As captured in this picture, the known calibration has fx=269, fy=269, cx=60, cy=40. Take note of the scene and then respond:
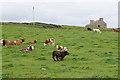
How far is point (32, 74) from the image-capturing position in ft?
49.1

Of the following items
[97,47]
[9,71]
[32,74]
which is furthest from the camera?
[97,47]

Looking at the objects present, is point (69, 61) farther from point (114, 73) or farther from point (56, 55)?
point (114, 73)

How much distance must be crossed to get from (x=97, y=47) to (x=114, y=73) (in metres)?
13.0

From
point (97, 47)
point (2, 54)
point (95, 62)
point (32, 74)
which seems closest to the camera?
point (32, 74)

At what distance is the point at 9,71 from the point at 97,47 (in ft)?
45.9

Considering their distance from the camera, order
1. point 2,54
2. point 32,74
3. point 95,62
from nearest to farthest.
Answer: point 32,74 < point 95,62 < point 2,54

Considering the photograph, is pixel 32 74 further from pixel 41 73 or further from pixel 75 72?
pixel 75 72

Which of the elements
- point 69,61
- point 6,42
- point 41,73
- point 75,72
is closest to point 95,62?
point 69,61

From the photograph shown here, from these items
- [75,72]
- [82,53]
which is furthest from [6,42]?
[75,72]

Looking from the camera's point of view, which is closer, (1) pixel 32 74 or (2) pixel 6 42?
(1) pixel 32 74

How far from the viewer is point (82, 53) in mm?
24000

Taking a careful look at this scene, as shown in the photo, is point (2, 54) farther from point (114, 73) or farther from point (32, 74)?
point (114, 73)

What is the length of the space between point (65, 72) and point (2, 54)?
9.35m

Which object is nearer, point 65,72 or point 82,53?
point 65,72
